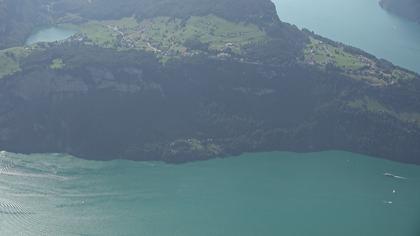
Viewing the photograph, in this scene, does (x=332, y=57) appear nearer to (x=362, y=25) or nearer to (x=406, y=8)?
(x=362, y=25)

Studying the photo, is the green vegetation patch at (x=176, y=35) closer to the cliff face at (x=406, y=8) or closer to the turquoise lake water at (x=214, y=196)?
the turquoise lake water at (x=214, y=196)

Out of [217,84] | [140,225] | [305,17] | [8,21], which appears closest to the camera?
[140,225]

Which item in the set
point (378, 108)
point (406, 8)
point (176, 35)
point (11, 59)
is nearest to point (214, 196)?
point (378, 108)

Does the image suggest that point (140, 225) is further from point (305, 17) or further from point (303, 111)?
point (305, 17)

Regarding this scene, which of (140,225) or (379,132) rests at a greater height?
(379,132)

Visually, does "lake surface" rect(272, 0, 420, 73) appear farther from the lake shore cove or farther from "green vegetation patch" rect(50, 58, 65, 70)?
"green vegetation patch" rect(50, 58, 65, 70)

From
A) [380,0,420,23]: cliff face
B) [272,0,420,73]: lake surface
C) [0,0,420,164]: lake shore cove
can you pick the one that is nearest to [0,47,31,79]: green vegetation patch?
[0,0,420,164]: lake shore cove

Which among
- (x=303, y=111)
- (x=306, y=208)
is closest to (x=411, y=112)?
(x=303, y=111)
